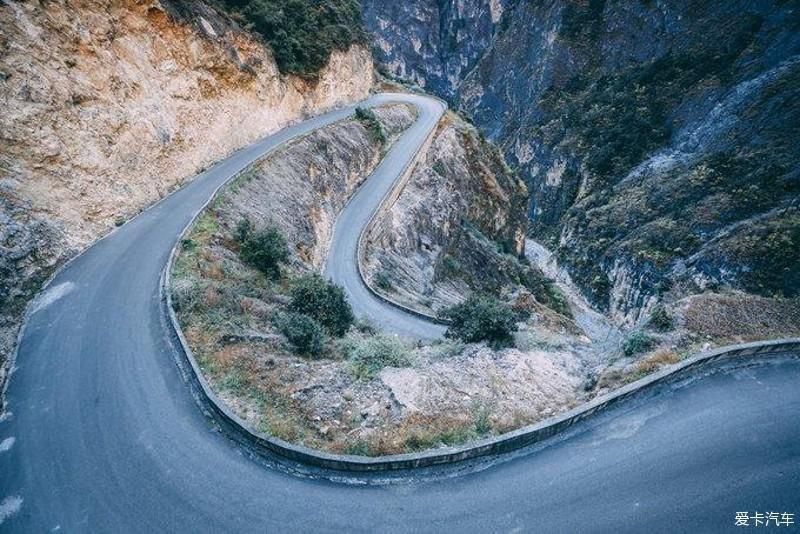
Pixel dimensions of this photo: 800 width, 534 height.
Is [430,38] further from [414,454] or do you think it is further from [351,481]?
[351,481]

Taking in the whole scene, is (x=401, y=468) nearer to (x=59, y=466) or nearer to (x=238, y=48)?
(x=59, y=466)

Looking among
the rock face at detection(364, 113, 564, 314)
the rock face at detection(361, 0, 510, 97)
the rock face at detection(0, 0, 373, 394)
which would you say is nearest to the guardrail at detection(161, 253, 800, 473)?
the rock face at detection(0, 0, 373, 394)

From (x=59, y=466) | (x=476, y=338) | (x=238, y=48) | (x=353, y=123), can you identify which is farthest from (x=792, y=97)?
(x=59, y=466)

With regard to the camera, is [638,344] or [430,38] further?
[430,38]

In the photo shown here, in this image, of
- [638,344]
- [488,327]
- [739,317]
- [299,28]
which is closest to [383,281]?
[488,327]

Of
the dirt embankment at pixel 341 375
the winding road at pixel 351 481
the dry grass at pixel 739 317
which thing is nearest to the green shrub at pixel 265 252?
the dirt embankment at pixel 341 375

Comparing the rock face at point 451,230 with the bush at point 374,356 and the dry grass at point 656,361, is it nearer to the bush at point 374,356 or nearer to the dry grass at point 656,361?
the bush at point 374,356
